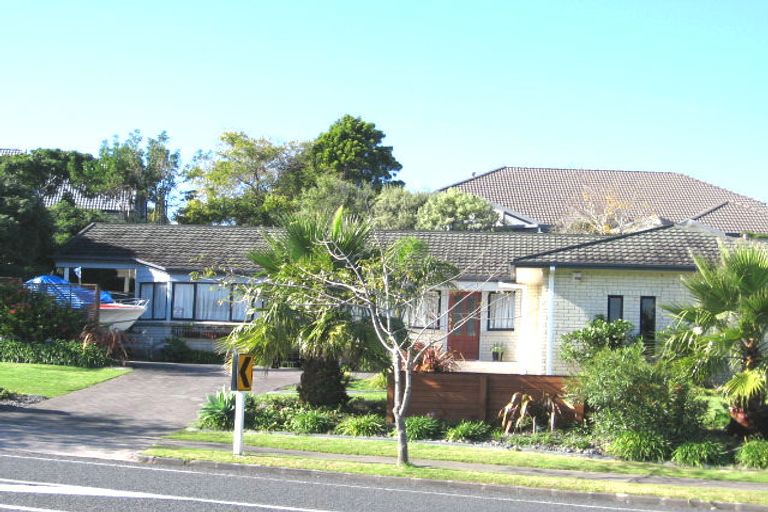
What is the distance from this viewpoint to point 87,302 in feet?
90.0

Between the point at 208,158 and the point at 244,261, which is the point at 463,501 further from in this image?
the point at 208,158

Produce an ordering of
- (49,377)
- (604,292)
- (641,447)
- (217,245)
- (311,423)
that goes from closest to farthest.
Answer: (641,447), (311,423), (604,292), (49,377), (217,245)

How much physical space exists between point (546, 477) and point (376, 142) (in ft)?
148

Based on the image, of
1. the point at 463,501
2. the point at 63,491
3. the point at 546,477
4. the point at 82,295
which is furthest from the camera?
the point at 82,295

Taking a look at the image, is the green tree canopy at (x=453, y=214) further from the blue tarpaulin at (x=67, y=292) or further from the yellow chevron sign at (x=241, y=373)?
the yellow chevron sign at (x=241, y=373)

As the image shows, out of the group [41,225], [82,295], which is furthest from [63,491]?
[41,225]

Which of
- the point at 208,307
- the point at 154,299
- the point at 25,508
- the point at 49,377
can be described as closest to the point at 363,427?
the point at 25,508

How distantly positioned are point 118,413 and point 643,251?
12.1 meters

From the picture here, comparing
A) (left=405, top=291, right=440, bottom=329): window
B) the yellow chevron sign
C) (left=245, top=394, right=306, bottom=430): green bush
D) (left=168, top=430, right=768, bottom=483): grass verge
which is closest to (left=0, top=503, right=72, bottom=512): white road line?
the yellow chevron sign

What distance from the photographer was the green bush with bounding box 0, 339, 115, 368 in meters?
25.1

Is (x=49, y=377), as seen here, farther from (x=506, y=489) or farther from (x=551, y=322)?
(x=506, y=489)

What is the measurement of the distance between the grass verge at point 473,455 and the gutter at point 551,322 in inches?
201

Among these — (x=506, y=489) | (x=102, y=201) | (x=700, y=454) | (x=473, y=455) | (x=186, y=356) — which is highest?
(x=102, y=201)

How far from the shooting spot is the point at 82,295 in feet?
90.3
